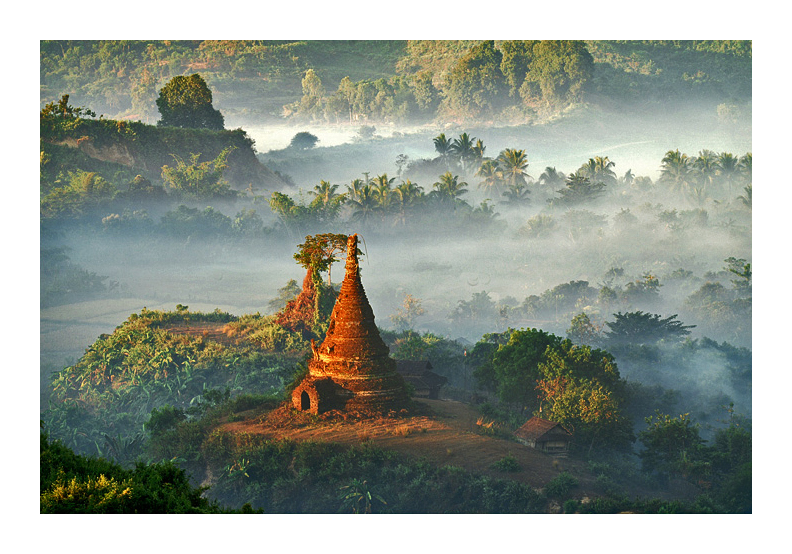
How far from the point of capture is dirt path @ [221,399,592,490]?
42.7 m

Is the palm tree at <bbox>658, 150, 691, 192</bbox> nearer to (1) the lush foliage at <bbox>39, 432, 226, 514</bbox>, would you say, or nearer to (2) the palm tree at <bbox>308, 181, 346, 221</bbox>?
(2) the palm tree at <bbox>308, 181, 346, 221</bbox>

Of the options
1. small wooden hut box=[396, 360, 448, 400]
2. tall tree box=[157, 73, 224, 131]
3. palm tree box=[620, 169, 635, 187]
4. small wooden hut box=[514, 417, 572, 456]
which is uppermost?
tall tree box=[157, 73, 224, 131]

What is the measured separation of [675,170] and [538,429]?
4170 cm

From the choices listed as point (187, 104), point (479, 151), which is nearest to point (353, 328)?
point (187, 104)

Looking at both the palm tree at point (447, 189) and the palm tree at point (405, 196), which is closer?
the palm tree at point (405, 196)

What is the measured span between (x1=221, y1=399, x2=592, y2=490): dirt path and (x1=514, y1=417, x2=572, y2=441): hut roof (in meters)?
0.76

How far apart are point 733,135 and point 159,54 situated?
41.7 m

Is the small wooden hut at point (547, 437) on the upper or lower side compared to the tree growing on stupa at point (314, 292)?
lower

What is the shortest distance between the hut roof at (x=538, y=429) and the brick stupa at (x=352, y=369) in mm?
5344

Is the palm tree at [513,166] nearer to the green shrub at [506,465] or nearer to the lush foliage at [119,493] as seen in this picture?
the green shrub at [506,465]

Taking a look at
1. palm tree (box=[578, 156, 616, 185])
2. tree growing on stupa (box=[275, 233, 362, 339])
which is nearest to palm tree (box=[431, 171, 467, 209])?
palm tree (box=[578, 156, 616, 185])

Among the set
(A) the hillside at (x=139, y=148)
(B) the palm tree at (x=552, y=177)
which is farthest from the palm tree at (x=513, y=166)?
(A) the hillside at (x=139, y=148)

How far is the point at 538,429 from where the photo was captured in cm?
4612

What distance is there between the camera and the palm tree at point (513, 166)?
83.9 metres
